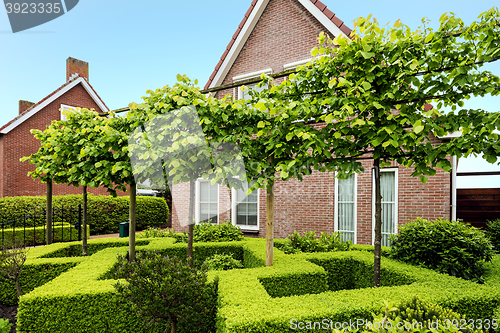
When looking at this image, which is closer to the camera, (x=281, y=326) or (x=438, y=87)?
(x=281, y=326)

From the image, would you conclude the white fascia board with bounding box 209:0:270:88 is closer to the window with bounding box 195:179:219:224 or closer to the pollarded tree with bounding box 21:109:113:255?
the window with bounding box 195:179:219:224

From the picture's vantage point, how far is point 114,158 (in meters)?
4.98

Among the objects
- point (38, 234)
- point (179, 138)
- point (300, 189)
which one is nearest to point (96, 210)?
point (38, 234)

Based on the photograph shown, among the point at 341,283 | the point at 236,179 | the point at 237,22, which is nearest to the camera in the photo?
the point at 236,179

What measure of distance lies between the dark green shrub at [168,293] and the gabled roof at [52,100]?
1698 centimetres

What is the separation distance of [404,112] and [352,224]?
17.8 feet

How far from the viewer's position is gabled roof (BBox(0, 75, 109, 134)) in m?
14.8

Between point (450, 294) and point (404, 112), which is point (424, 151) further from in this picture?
point (450, 294)

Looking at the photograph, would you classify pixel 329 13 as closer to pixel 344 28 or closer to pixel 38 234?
pixel 344 28

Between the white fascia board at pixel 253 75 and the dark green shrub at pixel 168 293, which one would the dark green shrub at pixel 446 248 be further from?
the white fascia board at pixel 253 75

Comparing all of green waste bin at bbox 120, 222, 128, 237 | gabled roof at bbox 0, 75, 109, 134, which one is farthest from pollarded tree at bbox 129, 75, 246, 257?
gabled roof at bbox 0, 75, 109, 134

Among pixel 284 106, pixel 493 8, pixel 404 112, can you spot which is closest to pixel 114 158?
pixel 284 106

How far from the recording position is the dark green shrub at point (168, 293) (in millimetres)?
2967

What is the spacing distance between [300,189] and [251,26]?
642 cm
